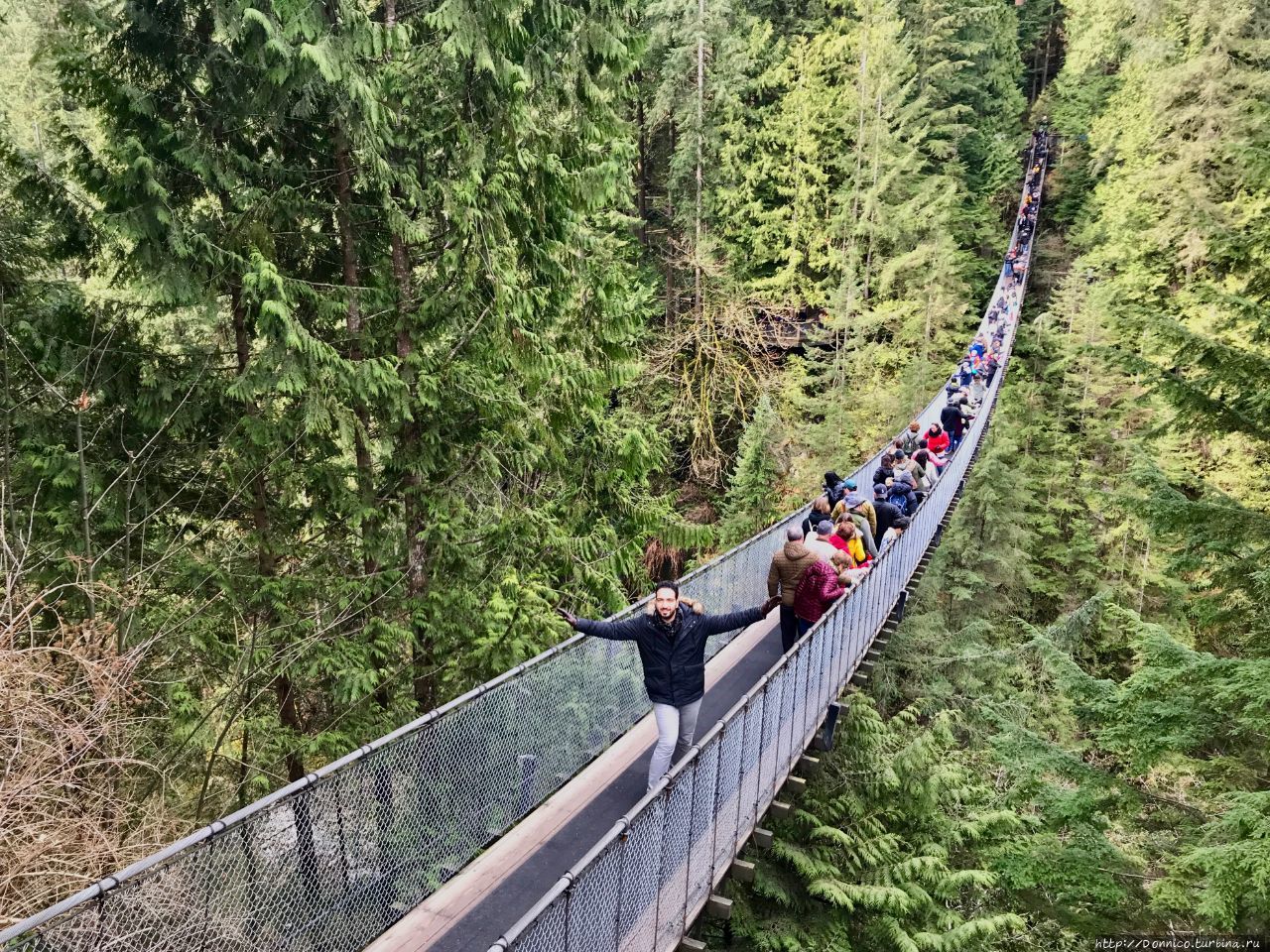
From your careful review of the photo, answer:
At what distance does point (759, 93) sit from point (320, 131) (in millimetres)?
17477

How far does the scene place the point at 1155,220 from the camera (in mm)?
17531

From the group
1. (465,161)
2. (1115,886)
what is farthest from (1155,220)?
(465,161)

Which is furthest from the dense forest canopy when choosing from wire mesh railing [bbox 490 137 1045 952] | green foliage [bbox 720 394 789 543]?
green foliage [bbox 720 394 789 543]

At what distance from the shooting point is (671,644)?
4297 millimetres

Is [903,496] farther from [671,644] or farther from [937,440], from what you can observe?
[671,644]

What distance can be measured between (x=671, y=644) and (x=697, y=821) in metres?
0.88

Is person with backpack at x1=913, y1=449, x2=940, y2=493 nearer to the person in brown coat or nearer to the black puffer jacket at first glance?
the person in brown coat

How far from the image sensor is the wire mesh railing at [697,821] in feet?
10.0

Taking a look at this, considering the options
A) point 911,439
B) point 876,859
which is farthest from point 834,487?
point 876,859

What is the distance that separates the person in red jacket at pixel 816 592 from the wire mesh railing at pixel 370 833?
595mm

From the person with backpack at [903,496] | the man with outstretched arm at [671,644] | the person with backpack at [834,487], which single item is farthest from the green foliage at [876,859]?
the person with backpack at [903,496]

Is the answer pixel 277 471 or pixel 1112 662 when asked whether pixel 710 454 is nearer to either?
pixel 1112 662

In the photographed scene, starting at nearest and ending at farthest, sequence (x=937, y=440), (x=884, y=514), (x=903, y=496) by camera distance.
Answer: (x=884, y=514) < (x=903, y=496) < (x=937, y=440)

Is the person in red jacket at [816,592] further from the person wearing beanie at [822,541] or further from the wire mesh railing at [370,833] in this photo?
the wire mesh railing at [370,833]
